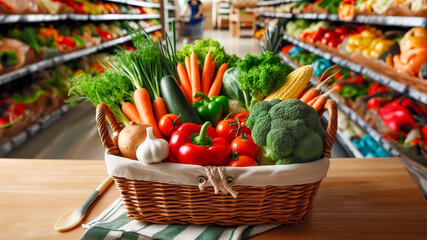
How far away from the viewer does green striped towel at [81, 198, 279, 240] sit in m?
0.75

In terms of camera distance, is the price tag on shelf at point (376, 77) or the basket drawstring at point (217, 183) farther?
the price tag on shelf at point (376, 77)

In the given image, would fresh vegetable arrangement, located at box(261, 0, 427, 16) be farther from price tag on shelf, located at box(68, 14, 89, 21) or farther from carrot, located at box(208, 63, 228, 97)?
price tag on shelf, located at box(68, 14, 89, 21)

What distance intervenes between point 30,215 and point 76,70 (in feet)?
14.7

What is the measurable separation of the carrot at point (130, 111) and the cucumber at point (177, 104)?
11 centimetres

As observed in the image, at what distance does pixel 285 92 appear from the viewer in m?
1.17

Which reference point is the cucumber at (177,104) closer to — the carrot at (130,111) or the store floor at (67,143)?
the carrot at (130,111)

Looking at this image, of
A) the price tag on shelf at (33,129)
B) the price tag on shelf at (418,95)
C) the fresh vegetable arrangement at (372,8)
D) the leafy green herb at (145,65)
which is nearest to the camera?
the leafy green herb at (145,65)

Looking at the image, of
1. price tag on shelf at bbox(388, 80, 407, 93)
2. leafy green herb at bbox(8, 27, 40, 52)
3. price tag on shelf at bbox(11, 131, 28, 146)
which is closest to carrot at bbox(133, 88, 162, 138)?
price tag on shelf at bbox(388, 80, 407, 93)

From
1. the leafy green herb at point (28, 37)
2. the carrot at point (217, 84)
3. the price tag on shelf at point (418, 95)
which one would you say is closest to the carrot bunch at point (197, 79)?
the carrot at point (217, 84)

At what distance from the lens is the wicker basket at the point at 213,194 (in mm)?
720

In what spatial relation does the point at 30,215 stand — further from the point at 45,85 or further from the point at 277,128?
the point at 45,85

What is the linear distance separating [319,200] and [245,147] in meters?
0.28

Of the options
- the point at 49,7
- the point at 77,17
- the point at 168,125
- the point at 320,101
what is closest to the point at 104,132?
the point at 168,125

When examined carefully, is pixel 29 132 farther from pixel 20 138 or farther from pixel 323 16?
pixel 323 16
